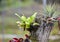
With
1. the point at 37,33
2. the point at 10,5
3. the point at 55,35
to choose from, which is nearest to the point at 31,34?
the point at 37,33

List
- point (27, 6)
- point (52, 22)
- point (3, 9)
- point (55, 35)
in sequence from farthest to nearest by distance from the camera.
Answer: point (3, 9), point (27, 6), point (55, 35), point (52, 22)

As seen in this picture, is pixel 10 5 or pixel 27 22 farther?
pixel 10 5

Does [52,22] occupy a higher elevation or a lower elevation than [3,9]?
lower

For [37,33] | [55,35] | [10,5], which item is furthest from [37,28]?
[10,5]

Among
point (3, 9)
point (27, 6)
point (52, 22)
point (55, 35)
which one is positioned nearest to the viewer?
point (52, 22)

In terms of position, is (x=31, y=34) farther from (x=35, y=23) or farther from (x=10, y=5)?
(x=10, y=5)

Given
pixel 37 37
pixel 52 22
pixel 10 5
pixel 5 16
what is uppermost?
pixel 10 5

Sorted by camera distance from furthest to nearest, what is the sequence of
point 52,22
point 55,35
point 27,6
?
point 27,6
point 55,35
point 52,22

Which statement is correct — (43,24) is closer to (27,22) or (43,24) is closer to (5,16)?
(27,22)

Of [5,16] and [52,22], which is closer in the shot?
[52,22]
